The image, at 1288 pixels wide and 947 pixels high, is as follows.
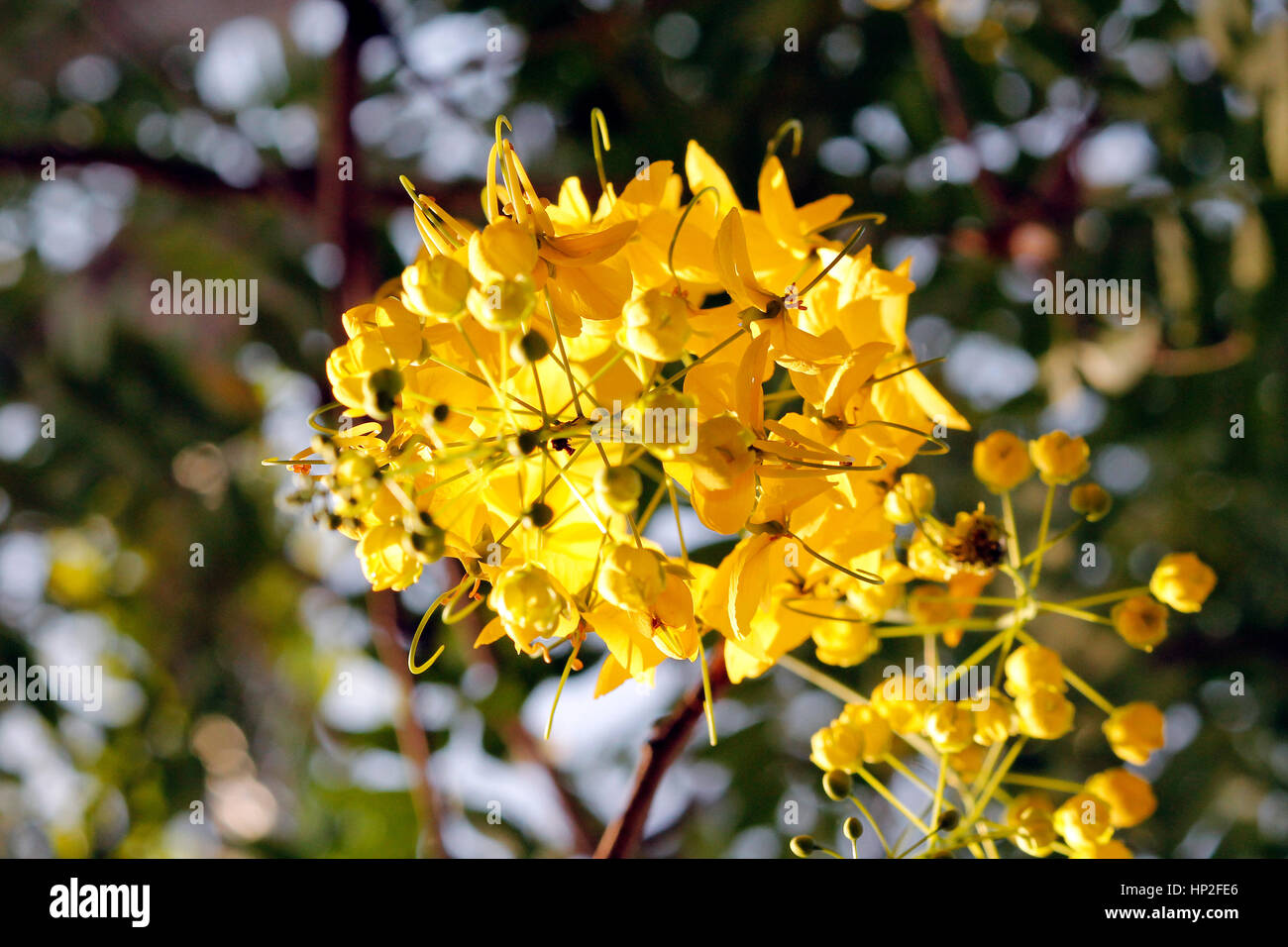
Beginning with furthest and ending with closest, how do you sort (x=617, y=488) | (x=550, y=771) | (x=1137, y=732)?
(x=550, y=771)
(x=1137, y=732)
(x=617, y=488)

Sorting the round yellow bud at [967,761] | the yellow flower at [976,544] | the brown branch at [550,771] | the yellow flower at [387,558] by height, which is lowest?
the brown branch at [550,771]

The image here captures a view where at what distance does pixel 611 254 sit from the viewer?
648 mm

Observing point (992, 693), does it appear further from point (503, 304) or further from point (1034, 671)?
point (503, 304)

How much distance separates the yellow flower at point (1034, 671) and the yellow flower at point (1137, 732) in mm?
142

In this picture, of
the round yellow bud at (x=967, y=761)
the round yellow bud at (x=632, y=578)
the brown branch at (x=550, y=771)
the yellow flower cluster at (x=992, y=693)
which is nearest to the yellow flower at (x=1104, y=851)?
the yellow flower cluster at (x=992, y=693)

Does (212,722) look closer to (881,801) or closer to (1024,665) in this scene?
(881,801)

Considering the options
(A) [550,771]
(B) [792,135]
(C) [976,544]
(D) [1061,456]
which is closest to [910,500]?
(C) [976,544]

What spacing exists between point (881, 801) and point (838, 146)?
4.24ft

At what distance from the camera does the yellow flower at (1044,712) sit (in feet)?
2.59

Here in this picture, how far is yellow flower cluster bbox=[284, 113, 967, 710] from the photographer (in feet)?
1.91

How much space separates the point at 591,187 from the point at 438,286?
1412 millimetres

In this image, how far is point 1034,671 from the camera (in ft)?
2.63

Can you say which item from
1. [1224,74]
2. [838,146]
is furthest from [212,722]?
[1224,74]

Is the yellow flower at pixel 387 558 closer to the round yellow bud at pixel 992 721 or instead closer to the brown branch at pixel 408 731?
the round yellow bud at pixel 992 721
